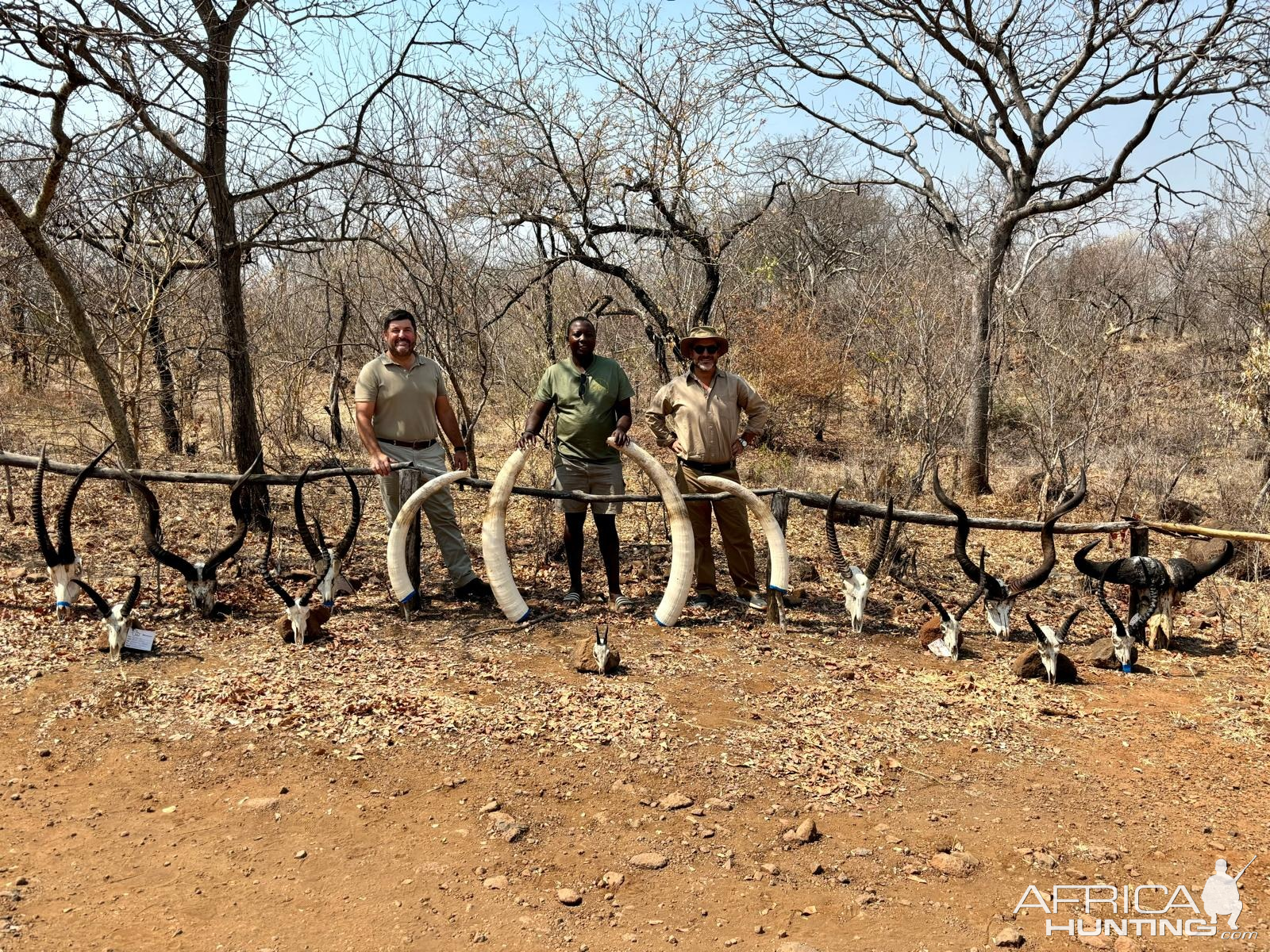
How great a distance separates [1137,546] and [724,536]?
2.70 metres

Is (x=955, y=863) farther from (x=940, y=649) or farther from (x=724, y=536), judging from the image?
(x=724, y=536)

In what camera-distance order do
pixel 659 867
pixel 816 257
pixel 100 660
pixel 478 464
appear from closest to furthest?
pixel 659 867 < pixel 100 660 < pixel 478 464 < pixel 816 257

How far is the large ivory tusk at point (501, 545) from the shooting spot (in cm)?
539

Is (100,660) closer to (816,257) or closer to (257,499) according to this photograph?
(257,499)

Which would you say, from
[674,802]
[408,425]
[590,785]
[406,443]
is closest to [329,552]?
[406,443]

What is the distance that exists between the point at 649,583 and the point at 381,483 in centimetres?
230

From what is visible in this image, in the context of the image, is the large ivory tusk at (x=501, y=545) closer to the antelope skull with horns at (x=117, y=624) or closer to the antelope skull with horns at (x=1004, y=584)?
the antelope skull with horns at (x=117, y=624)

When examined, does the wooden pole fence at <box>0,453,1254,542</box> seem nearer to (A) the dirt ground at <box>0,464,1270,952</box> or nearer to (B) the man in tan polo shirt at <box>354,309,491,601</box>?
(B) the man in tan polo shirt at <box>354,309,491,601</box>

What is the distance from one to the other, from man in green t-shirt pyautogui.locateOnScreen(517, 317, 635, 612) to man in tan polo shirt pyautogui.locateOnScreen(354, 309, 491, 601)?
24.9 inches

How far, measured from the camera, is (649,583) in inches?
267

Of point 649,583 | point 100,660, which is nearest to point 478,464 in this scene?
point 649,583

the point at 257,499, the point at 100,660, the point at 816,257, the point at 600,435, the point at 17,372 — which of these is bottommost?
the point at 100,660

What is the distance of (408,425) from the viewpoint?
5570 millimetres

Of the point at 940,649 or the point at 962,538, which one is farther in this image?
the point at 962,538
